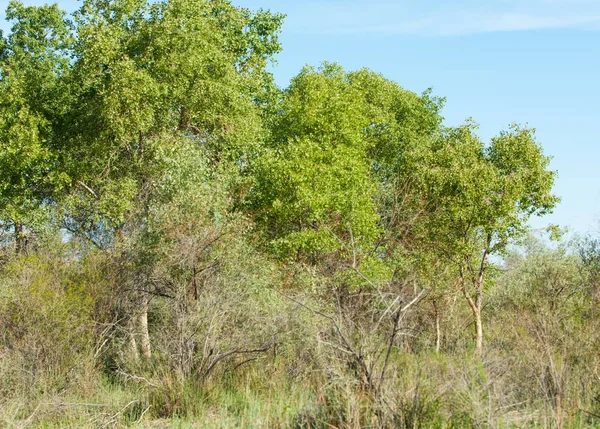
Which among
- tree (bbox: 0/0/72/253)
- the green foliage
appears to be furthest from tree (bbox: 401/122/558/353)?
tree (bbox: 0/0/72/253)

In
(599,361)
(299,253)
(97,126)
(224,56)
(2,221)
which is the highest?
(224,56)

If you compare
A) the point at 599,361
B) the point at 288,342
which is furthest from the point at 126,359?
the point at 599,361

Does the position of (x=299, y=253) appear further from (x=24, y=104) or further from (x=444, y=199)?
(x=24, y=104)

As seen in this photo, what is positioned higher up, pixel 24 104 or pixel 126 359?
pixel 24 104

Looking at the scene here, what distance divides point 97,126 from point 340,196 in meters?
9.82

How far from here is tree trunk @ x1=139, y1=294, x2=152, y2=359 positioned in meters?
19.6

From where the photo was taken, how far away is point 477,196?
3294 centimetres

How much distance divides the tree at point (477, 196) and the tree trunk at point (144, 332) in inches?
620

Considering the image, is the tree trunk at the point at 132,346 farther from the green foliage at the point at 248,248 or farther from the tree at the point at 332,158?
the tree at the point at 332,158

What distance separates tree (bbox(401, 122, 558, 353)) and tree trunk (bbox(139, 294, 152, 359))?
15.7m

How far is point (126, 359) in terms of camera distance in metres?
19.3

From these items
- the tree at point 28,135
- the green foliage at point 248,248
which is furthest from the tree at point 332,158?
the tree at point 28,135

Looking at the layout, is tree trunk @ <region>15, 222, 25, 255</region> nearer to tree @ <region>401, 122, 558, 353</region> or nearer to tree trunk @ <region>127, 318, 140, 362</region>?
tree trunk @ <region>127, 318, 140, 362</region>

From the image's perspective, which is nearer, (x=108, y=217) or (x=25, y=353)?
(x=25, y=353)
